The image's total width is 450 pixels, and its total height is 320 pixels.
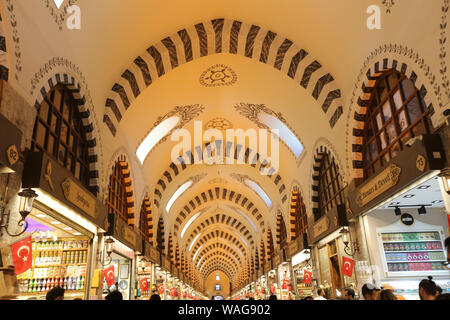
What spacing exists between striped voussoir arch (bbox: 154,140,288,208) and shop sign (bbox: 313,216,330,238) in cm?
344

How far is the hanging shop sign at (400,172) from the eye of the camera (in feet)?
12.8

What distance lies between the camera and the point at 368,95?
6035 millimetres

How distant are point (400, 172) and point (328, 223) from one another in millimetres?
3287

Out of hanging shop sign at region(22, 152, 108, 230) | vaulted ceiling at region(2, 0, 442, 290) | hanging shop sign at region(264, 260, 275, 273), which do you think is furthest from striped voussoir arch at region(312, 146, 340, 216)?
hanging shop sign at region(264, 260, 275, 273)

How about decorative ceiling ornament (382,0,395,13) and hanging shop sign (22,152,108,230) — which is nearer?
hanging shop sign (22,152,108,230)

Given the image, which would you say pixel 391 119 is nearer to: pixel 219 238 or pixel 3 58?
pixel 3 58

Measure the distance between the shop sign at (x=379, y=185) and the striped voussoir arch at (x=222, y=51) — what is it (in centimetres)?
188

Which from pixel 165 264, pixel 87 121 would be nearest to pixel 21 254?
pixel 87 121

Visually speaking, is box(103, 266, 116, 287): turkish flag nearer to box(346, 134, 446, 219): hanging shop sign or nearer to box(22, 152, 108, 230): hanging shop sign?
box(22, 152, 108, 230): hanging shop sign

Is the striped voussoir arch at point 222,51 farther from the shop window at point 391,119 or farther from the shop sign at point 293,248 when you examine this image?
the shop sign at point 293,248

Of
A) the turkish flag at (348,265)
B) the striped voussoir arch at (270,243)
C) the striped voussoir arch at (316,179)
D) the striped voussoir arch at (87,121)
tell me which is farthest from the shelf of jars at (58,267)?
the striped voussoir arch at (270,243)

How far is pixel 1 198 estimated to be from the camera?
11.5 feet

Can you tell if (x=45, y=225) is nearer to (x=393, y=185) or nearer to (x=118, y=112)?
(x=118, y=112)

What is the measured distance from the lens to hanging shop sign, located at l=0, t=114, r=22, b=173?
3.26 m
